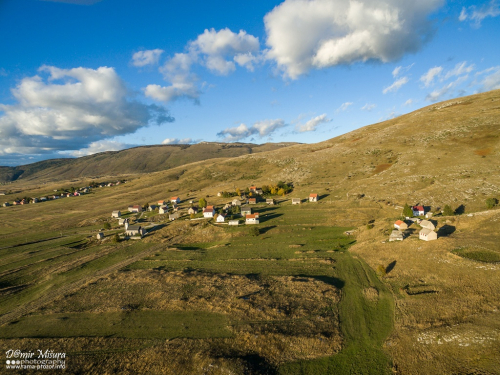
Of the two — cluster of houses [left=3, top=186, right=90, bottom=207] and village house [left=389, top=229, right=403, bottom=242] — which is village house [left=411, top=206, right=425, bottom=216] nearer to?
village house [left=389, top=229, right=403, bottom=242]

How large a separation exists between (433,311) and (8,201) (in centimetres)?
21194

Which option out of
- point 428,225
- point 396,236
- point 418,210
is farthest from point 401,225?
point 418,210

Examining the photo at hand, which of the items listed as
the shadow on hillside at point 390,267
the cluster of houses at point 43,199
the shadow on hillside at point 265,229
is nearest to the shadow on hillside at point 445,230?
the shadow on hillside at point 390,267

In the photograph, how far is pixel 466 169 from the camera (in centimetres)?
7819

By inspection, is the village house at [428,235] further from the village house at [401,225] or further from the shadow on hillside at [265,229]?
the shadow on hillside at [265,229]

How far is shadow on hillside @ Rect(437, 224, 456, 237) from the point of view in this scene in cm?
4454

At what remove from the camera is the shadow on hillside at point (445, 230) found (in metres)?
44.5

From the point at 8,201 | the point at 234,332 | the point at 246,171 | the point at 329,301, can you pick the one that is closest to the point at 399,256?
the point at 329,301

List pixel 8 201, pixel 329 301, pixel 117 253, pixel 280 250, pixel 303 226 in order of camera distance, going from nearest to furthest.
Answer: pixel 329 301 < pixel 280 250 < pixel 117 253 < pixel 303 226 < pixel 8 201

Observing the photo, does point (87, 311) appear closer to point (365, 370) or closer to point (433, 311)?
point (365, 370)

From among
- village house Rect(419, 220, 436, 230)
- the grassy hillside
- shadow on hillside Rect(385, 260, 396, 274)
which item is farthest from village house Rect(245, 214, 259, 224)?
village house Rect(419, 220, 436, 230)

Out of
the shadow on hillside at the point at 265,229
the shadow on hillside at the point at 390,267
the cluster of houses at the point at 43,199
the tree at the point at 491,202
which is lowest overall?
the shadow on hillside at the point at 390,267

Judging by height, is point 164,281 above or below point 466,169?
below

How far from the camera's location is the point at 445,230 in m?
45.8
